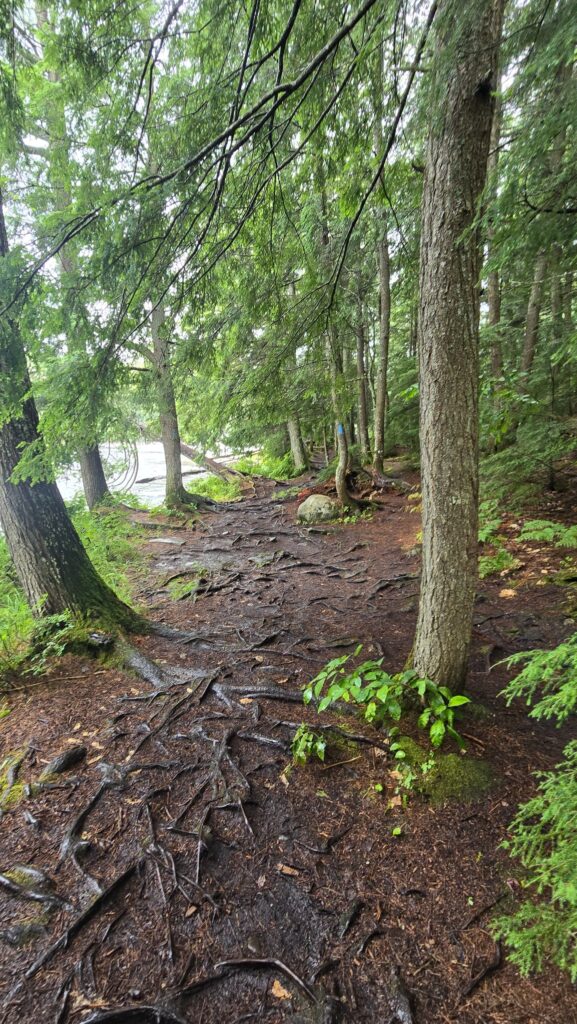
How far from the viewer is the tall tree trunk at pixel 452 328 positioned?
7.04 feet

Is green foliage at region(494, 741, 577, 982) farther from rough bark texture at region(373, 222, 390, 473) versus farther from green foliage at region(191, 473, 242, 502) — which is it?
green foliage at region(191, 473, 242, 502)

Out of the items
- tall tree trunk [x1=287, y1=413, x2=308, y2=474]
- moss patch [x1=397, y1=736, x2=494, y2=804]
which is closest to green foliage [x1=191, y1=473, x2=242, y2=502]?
tall tree trunk [x1=287, y1=413, x2=308, y2=474]

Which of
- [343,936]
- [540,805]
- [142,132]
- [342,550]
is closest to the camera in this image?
[540,805]

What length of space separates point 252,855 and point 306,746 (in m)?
0.75

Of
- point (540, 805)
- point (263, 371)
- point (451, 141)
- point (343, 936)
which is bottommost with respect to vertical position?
point (343, 936)

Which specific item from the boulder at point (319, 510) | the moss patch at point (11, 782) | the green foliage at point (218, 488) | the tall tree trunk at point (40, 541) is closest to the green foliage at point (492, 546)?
the boulder at point (319, 510)

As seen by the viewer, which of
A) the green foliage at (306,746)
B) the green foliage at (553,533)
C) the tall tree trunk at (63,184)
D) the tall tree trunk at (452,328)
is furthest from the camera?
the green foliage at (553,533)

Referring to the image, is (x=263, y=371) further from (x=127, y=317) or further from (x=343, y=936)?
(x=343, y=936)

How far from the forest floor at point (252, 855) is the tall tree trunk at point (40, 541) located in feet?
2.14

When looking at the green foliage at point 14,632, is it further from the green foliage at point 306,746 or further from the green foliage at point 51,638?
the green foliage at point 306,746

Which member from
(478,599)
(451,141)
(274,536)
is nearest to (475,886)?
(478,599)

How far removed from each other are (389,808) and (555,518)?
4.94 metres

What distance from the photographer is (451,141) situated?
227cm

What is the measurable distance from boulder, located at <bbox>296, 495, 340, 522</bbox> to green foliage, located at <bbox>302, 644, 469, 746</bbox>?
6.80 meters
